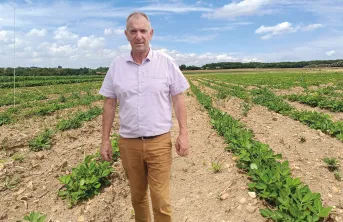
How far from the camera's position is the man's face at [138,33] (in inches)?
112

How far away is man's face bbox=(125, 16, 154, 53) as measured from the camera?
2.84 meters

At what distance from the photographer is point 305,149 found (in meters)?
6.21

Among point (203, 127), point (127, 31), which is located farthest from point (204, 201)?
point (203, 127)

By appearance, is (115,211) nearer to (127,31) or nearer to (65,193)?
(65,193)

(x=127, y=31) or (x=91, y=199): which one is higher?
(x=127, y=31)

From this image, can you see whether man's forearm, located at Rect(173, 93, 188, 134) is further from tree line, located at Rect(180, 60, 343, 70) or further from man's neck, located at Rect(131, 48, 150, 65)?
tree line, located at Rect(180, 60, 343, 70)

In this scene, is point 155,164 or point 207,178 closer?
point 155,164

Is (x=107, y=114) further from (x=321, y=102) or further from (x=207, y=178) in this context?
(x=321, y=102)

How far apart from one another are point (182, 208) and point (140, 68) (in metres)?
2.08

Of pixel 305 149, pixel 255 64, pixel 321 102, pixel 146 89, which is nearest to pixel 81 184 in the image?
pixel 146 89

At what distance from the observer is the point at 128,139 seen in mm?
3033

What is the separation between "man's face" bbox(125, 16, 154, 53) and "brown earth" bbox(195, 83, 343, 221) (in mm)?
2879

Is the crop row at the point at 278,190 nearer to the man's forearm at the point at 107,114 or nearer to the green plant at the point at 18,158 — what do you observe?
the man's forearm at the point at 107,114

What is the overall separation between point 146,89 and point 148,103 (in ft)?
0.45
